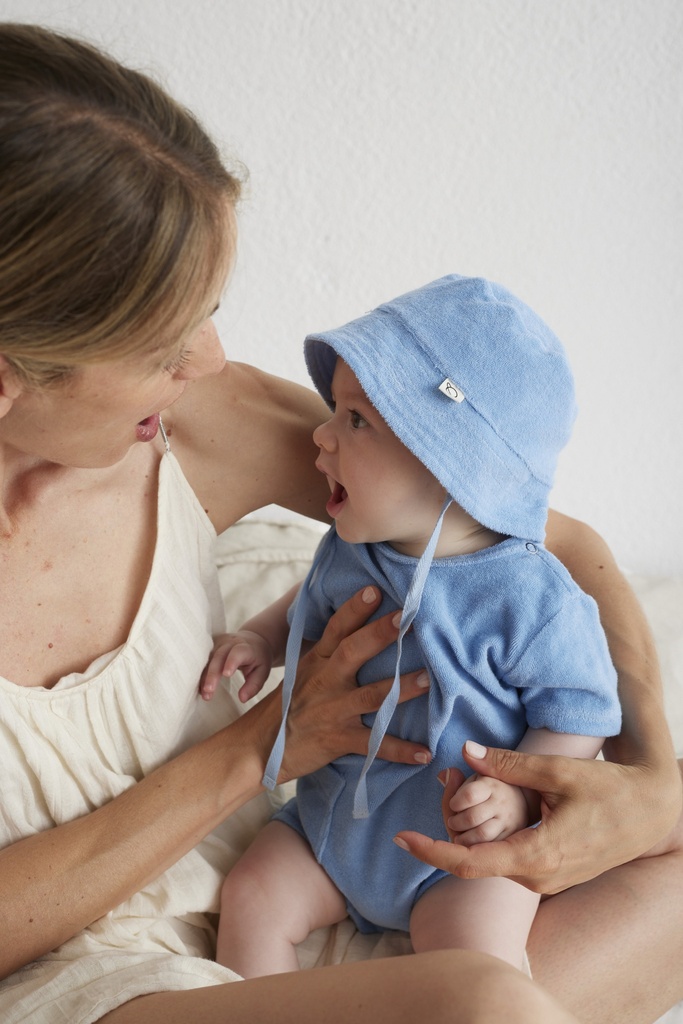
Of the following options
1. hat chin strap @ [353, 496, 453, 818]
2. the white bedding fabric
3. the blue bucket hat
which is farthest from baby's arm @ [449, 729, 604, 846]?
the white bedding fabric

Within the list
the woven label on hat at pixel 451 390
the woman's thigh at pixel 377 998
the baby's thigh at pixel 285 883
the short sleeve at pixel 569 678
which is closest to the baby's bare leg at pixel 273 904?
the baby's thigh at pixel 285 883

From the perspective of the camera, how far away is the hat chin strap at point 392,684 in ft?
3.48

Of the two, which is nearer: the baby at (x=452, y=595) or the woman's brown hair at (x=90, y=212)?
the woman's brown hair at (x=90, y=212)

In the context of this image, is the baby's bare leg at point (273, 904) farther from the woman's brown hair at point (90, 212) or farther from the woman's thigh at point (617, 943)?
the woman's brown hair at point (90, 212)

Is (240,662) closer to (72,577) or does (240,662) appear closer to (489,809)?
(72,577)

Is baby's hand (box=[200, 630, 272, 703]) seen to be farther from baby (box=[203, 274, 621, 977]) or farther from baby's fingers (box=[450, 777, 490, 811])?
baby's fingers (box=[450, 777, 490, 811])

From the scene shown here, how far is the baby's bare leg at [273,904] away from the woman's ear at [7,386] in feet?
1.98

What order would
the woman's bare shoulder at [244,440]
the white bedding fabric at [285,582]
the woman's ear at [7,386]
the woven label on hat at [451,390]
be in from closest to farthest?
the woman's ear at [7,386] < the woven label on hat at [451,390] < the woman's bare shoulder at [244,440] < the white bedding fabric at [285,582]

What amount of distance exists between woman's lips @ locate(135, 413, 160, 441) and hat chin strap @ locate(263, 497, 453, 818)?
0.27m

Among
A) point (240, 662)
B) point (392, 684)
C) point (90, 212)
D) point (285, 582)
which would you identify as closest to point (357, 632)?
point (392, 684)

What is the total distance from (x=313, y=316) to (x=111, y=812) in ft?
3.82

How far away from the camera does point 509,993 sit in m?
0.81

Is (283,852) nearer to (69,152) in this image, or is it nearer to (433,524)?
(433,524)

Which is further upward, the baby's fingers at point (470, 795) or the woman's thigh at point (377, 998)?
the baby's fingers at point (470, 795)
